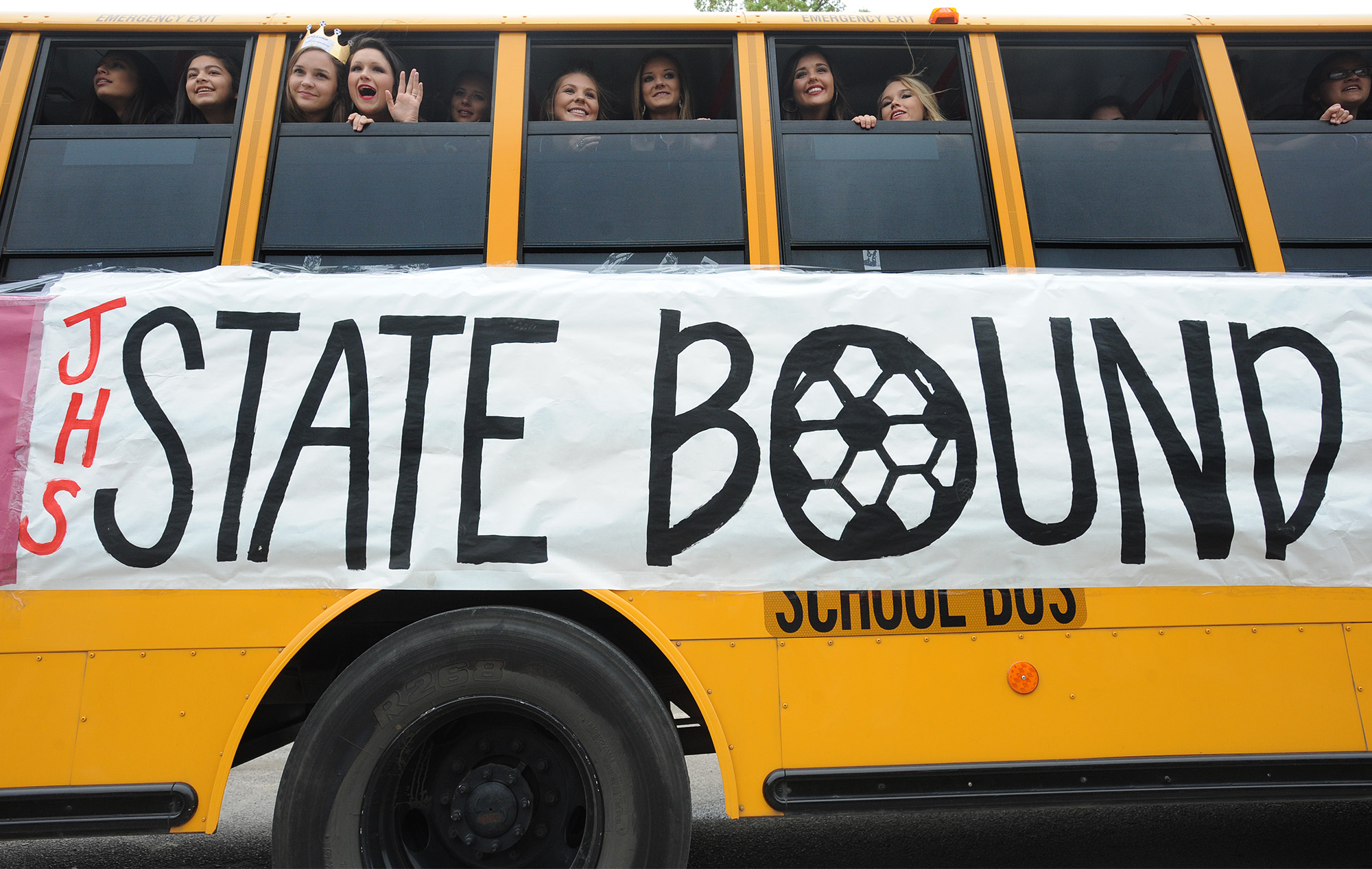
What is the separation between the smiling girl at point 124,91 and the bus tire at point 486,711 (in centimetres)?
235

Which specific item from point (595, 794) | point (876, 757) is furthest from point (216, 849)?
point (876, 757)

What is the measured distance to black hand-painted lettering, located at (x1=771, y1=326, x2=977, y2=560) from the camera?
2.39 meters

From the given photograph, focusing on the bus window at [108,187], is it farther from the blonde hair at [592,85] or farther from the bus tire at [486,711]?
the bus tire at [486,711]

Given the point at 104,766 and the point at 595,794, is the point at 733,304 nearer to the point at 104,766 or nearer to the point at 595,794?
the point at 595,794

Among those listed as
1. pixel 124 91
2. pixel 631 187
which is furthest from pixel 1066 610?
pixel 124 91

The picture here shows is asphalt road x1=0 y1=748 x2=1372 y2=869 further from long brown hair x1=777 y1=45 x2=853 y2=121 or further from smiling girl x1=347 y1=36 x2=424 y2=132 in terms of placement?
smiling girl x1=347 y1=36 x2=424 y2=132

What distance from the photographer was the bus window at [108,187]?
2553 mm

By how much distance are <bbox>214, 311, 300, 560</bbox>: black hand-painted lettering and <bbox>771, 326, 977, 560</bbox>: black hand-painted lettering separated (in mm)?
1670

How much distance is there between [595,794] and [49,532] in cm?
187

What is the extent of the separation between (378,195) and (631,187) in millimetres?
904

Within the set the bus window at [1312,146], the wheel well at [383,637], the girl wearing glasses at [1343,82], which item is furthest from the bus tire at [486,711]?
the girl wearing glasses at [1343,82]

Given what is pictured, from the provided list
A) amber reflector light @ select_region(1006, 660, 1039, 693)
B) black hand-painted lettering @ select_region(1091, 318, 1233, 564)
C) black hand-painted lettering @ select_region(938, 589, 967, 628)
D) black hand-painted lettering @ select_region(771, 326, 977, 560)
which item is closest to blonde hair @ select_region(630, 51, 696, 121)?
black hand-painted lettering @ select_region(771, 326, 977, 560)

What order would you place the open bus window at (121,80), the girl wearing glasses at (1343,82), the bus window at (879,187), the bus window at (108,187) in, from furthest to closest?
the girl wearing glasses at (1343,82)
the open bus window at (121,80)
the bus window at (879,187)
the bus window at (108,187)

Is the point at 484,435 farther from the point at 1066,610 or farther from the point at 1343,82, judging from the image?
the point at 1343,82
